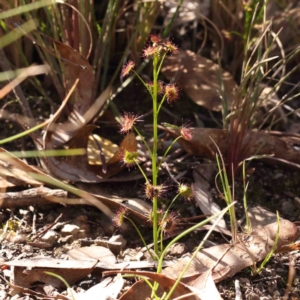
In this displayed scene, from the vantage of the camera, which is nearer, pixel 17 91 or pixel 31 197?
pixel 31 197

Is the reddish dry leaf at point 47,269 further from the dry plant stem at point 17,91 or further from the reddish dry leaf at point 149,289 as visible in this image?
the dry plant stem at point 17,91

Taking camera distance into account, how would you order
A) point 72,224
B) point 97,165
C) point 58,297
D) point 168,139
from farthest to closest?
point 168,139 < point 97,165 < point 72,224 < point 58,297

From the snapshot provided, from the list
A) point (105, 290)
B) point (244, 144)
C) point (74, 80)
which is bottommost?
point (105, 290)

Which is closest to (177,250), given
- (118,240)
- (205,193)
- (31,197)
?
(118,240)

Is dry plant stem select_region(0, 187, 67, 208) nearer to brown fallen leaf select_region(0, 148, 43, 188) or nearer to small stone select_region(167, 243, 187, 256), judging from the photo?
brown fallen leaf select_region(0, 148, 43, 188)

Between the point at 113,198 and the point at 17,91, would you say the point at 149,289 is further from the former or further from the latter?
the point at 17,91

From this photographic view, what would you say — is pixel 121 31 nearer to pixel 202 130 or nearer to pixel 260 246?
pixel 202 130

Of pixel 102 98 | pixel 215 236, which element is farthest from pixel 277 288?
pixel 102 98
